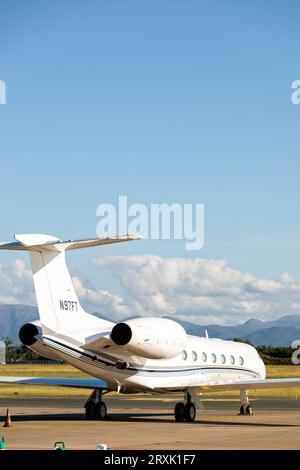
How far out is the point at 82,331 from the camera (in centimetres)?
2994

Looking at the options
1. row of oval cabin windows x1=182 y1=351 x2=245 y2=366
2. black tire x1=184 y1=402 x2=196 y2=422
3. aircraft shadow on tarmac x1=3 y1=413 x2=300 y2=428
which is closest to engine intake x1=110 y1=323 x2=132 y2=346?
aircraft shadow on tarmac x1=3 y1=413 x2=300 y2=428

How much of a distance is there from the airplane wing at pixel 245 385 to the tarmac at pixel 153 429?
43.6 inches

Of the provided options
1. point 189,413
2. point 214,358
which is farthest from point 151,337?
point 214,358

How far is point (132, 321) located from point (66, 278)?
105 inches

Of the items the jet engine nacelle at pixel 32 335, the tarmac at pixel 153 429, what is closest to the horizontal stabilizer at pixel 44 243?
the jet engine nacelle at pixel 32 335

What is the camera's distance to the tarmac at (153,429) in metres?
21.7

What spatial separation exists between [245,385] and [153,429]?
5.56m

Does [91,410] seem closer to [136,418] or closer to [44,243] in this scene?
[136,418]

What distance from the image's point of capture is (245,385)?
31.8m

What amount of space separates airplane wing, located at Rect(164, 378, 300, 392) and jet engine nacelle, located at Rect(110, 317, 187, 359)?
5.83 ft

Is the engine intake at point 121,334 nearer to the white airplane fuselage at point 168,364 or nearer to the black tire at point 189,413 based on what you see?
the white airplane fuselage at point 168,364

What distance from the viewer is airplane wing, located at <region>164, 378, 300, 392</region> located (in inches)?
1217
